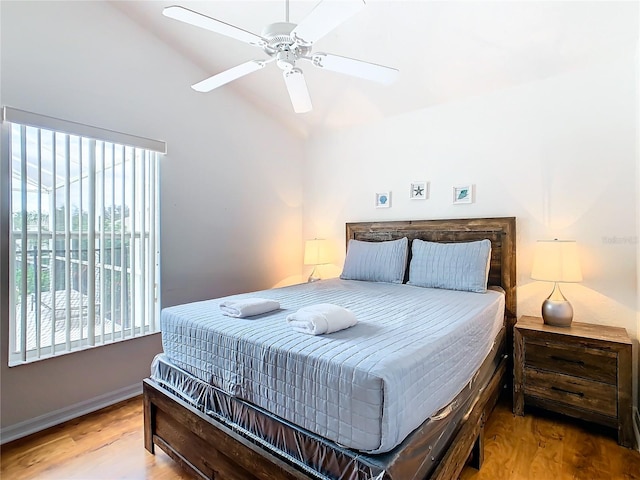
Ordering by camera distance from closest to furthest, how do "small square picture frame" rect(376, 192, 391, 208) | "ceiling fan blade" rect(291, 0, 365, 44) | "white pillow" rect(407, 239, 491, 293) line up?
"ceiling fan blade" rect(291, 0, 365, 44) < "white pillow" rect(407, 239, 491, 293) < "small square picture frame" rect(376, 192, 391, 208)

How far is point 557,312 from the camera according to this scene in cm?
227

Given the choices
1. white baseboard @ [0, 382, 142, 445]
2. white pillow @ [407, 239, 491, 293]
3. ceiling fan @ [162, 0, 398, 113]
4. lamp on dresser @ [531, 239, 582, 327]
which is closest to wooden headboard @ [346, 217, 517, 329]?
white pillow @ [407, 239, 491, 293]

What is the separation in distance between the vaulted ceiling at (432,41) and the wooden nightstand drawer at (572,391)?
2169 mm

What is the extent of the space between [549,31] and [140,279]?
3386 millimetres

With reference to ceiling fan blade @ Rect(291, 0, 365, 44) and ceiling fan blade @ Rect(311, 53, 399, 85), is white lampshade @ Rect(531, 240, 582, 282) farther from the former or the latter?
ceiling fan blade @ Rect(291, 0, 365, 44)

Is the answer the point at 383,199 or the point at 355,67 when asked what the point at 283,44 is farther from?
the point at 383,199

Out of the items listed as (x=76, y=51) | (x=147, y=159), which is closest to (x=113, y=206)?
(x=147, y=159)

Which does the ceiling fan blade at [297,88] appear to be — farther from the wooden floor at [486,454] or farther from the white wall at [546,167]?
the wooden floor at [486,454]

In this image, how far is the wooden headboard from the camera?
8.92 ft

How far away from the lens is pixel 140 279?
8.85 ft

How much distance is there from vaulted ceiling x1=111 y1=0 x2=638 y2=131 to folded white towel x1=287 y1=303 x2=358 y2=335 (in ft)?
6.36

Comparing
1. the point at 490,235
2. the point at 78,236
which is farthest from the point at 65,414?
the point at 490,235

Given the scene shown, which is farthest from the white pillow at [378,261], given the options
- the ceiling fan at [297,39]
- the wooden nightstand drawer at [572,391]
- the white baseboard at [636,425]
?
the white baseboard at [636,425]

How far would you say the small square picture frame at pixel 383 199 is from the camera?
11.4 feet
